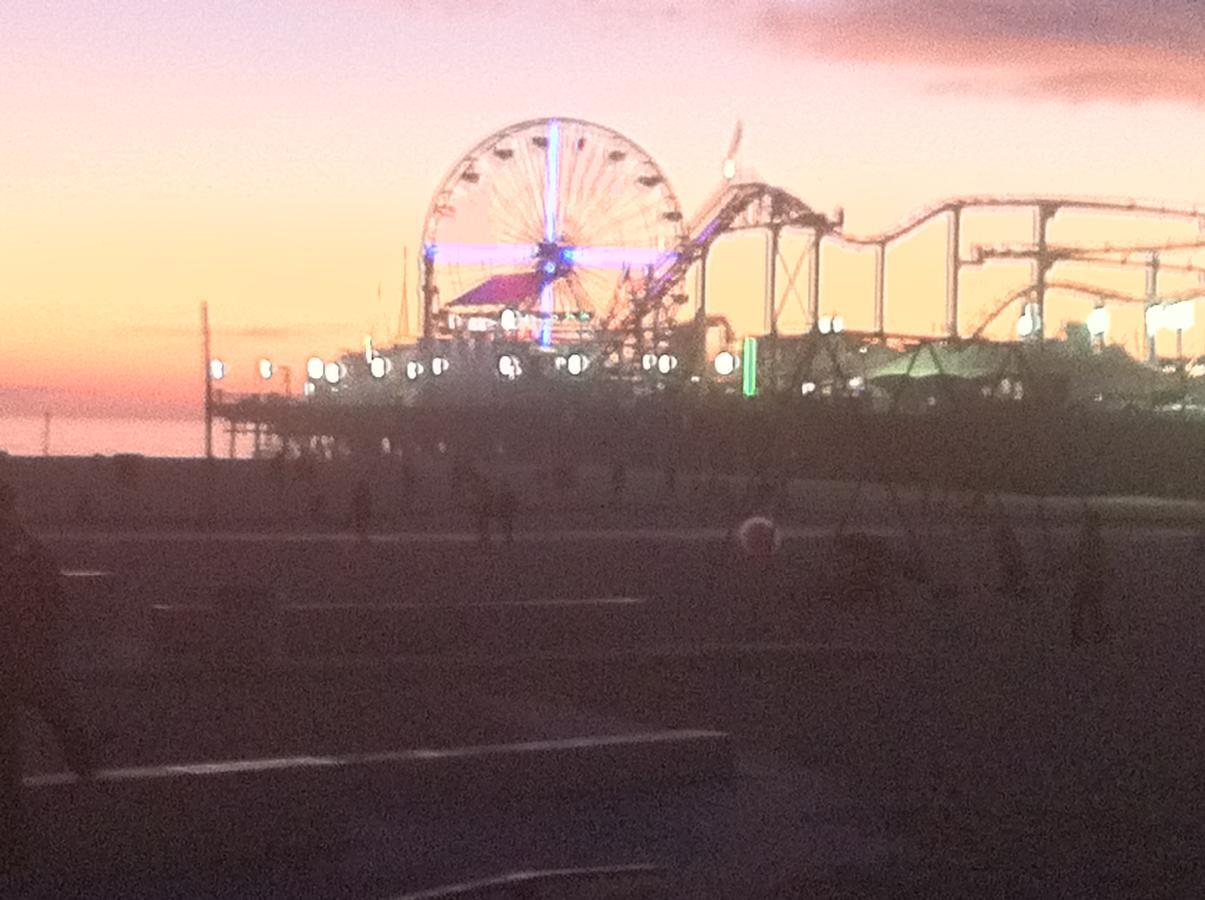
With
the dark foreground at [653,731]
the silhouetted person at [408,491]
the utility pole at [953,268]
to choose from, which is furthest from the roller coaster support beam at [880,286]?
the dark foreground at [653,731]

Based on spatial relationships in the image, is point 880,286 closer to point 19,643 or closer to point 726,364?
point 726,364

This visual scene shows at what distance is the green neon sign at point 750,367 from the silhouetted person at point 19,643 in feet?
217

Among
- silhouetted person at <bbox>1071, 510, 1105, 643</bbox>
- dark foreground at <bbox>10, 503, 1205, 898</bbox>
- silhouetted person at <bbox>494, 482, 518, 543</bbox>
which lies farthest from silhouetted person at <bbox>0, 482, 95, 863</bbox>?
silhouetted person at <bbox>494, 482, 518, 543</bbox>

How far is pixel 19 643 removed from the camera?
6.72 m

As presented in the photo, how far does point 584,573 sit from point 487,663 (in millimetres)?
9067

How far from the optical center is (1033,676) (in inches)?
559

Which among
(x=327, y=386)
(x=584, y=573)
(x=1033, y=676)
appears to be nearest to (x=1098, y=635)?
(x=1033, y=676)

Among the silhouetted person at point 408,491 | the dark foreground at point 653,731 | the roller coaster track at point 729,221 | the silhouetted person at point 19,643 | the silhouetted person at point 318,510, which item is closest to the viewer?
the silhouetted person at point 19,643

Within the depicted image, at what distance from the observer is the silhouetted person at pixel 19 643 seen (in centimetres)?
665

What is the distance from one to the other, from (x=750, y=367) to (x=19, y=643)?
2664 inches

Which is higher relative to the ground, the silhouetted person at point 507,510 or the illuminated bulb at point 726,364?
the illuminated bulb at point 726,364

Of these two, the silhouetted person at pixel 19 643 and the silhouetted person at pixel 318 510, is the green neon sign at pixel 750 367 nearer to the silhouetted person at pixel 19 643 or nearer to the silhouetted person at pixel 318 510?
the silhouetted person at pixel 318 510

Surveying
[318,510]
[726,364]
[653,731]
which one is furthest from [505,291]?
[653,731]

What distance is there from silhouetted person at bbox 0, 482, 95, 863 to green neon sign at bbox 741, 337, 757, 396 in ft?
217
